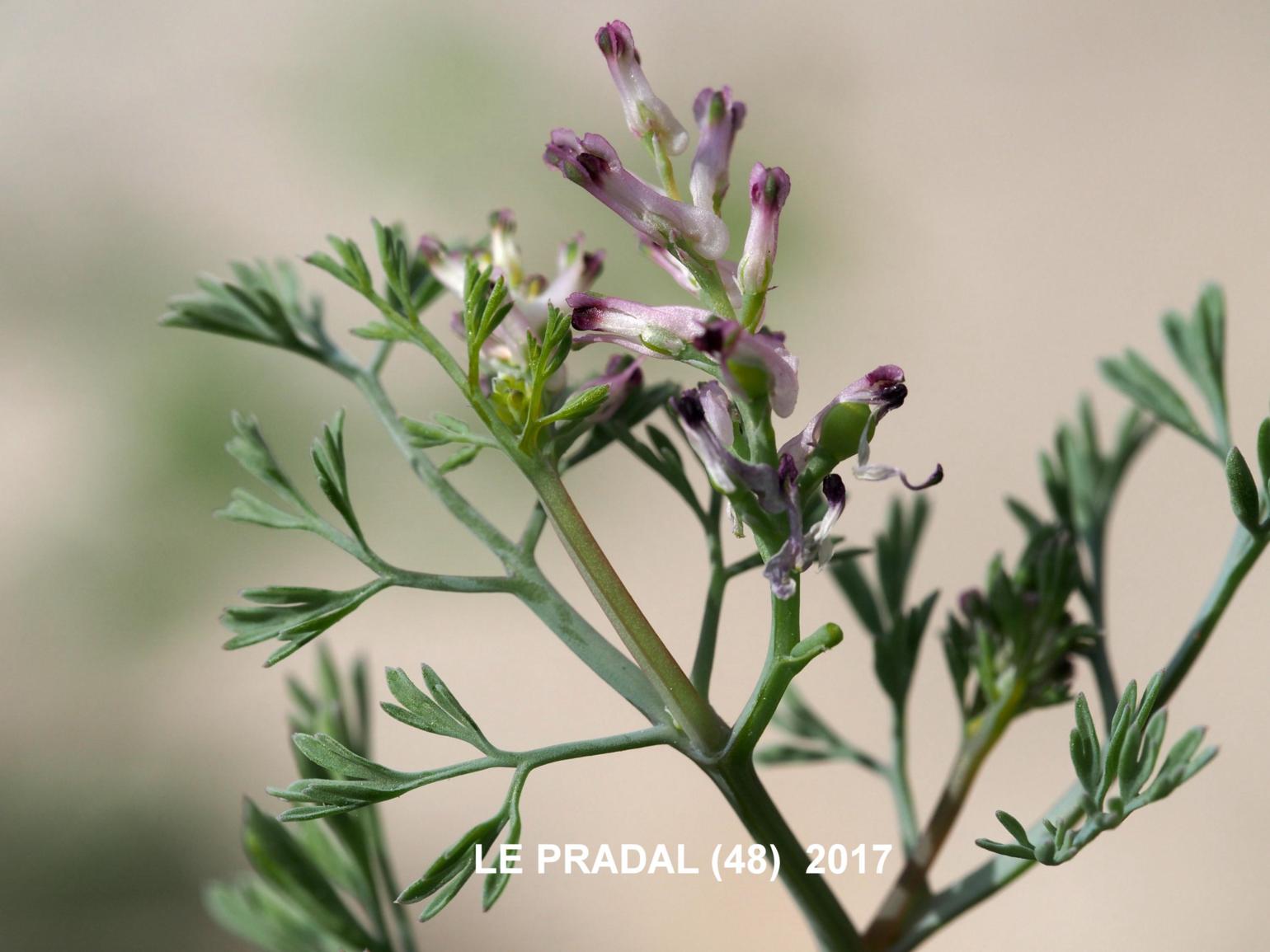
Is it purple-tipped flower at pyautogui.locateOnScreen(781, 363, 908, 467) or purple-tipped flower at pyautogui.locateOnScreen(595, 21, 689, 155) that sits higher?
purple-tipped flower at pyautogui.locateOnScreen(595, 21, 689, 155)

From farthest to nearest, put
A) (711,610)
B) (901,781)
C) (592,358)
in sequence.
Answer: (592,358), (901,781), (711,610)

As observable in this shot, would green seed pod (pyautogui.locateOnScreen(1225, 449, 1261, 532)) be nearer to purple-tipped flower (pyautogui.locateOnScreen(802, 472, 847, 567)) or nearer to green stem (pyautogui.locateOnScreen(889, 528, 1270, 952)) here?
green stem (pyautogui.locateOnScreen(889, 528, 1270, 952))

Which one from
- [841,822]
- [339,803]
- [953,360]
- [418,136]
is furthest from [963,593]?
[418,136]

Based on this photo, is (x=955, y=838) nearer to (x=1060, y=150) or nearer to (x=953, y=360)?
(x=953, y=360)

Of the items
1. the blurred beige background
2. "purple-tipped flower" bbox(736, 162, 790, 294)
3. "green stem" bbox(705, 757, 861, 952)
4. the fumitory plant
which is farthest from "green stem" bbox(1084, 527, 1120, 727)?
the blurred beige background

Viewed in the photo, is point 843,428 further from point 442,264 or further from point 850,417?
point 442,264

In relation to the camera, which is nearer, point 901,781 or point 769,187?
point 769,187

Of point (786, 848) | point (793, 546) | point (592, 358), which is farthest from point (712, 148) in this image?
point (592, 358)
